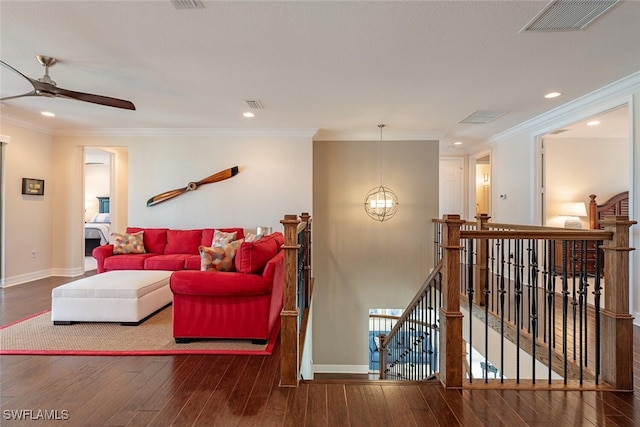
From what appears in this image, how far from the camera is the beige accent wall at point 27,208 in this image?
16.2 ft

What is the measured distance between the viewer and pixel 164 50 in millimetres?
2775

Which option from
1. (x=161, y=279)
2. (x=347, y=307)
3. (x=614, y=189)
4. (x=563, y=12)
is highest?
(x=563, y=12)

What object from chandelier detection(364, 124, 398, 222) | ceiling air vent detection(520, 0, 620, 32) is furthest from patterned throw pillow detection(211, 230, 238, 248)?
ceiling air vent detection(520, 0, 620, 32)

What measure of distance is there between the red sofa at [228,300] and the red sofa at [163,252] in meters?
1.95

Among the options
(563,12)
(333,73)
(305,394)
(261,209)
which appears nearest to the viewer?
(305,394)

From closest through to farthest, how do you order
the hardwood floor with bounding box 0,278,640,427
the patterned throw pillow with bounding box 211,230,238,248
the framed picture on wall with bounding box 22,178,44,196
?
the hardwood floor with bounding box 0,278,640,427 → the patterned throw pillow with bounding box 211,230,238,248 → the framed picture on wall with bounding box 22,178,44,196

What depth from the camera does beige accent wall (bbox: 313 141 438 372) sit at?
585 centimetres

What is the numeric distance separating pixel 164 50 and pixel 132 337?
258cm

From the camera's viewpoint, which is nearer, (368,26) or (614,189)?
(368,26)

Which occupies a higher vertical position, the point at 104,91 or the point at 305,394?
the point at 104,91

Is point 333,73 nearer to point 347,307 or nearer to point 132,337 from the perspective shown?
point 132,337

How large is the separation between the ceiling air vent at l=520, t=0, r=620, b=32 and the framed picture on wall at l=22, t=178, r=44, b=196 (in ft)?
22.7

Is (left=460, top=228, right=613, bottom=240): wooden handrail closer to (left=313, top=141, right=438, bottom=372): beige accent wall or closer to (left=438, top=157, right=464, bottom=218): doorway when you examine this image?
(left=313, top=141, right=438, bottom=372): beige accent wall

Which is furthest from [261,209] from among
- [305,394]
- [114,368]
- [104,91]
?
[305,394]
